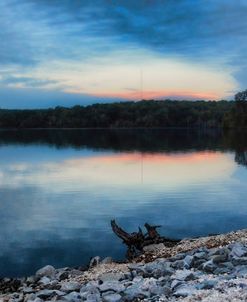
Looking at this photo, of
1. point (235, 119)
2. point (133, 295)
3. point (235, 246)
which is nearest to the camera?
point (133, 295)

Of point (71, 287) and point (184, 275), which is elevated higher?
point (184, 275)

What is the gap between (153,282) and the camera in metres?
11.2

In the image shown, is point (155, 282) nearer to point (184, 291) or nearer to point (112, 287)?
point (112, 287)

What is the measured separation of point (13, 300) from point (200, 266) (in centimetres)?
420

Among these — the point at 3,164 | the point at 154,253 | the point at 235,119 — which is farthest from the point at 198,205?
the point at 235,119

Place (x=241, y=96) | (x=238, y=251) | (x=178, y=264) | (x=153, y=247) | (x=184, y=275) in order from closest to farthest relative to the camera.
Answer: (x=184, y=275) → (x=238, y=251) → (x=178, y=264) → (x=153, y=247) → (x=241, y=96)

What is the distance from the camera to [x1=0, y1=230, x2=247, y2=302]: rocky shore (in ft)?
32.5

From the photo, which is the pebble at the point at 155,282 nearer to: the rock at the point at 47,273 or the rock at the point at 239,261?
the rock at the point at 239,261

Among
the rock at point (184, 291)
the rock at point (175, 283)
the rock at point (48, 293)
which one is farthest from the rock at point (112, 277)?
the rock at point (184, 291)

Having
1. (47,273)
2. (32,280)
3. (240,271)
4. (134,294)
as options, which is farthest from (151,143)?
(134,294)

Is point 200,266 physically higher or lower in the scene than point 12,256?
higher

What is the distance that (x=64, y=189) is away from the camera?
121 ft

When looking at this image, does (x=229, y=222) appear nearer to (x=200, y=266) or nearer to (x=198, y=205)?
(x=198, y=205)

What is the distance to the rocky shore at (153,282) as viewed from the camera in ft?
32.5
